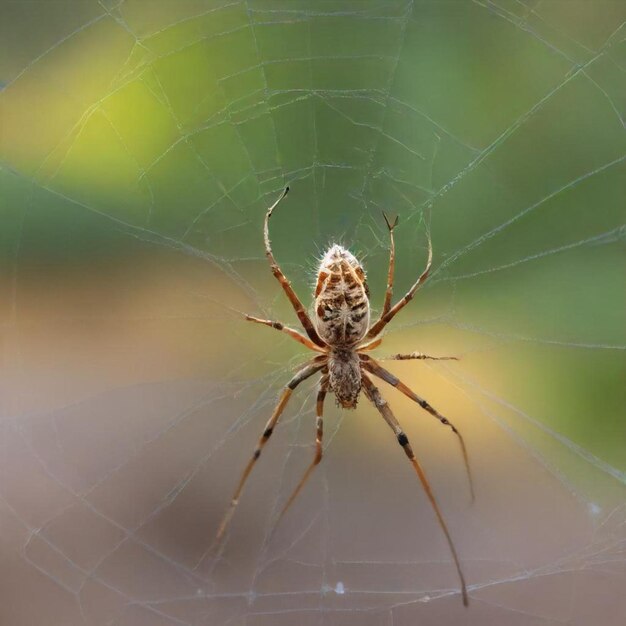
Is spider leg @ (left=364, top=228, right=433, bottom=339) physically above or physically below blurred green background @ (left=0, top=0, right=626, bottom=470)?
below

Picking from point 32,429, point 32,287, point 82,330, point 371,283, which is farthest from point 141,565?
point 371,283

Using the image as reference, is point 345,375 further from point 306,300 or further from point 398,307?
point 306,300

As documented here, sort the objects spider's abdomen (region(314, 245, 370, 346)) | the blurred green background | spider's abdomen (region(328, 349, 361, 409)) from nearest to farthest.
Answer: spider's abdomen (region(314, 245, 370, 346)) → spider's abdomen (region(328, 349, 361, 409)) → the blurred green background

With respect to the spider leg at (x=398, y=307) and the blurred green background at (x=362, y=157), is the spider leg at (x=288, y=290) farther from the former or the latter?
the blurred green background at (x=362, y=157)

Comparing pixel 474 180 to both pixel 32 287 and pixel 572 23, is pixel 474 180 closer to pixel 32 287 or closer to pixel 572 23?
pixel 572 23

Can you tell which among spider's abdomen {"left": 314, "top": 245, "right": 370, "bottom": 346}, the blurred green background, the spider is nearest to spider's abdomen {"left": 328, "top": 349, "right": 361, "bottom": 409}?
the spider

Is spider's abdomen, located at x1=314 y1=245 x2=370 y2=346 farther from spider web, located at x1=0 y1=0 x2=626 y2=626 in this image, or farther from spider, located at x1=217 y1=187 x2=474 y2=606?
spider web, located at x1=0 y1=0 x2=626 y2=626

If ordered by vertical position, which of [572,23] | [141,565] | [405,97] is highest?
[572,23]

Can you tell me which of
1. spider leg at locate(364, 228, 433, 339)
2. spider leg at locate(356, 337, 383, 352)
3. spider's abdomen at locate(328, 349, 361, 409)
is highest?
spider leg at locate(364, 228, 433, 339)
